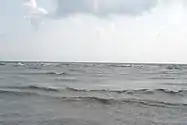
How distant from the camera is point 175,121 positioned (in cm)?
1010

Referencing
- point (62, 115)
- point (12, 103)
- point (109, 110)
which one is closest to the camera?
point (62, 115)

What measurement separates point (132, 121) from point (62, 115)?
2.52 m

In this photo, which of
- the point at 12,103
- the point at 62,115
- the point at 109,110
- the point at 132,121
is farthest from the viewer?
the point at 12,103

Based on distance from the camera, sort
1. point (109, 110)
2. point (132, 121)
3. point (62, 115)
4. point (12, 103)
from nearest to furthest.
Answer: point (132, 121), point (62, 115), point (109, 110), point (12, 103)

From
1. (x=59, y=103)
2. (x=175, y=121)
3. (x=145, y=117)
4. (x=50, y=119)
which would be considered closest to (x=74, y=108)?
(x=59, y=103)

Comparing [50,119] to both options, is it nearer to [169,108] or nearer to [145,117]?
[145,117]

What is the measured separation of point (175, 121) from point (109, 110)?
2.80 metres

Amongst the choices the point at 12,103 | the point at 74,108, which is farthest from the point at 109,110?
the point at 12,103

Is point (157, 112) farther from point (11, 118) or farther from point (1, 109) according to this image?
point (1, 109)

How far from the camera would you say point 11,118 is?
1052 centimetres

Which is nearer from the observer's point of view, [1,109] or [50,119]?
[50,119]

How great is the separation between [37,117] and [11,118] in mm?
857

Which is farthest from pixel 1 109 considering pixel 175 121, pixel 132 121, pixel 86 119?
pixel 175 121

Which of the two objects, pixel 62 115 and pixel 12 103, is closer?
pixel 62 115
